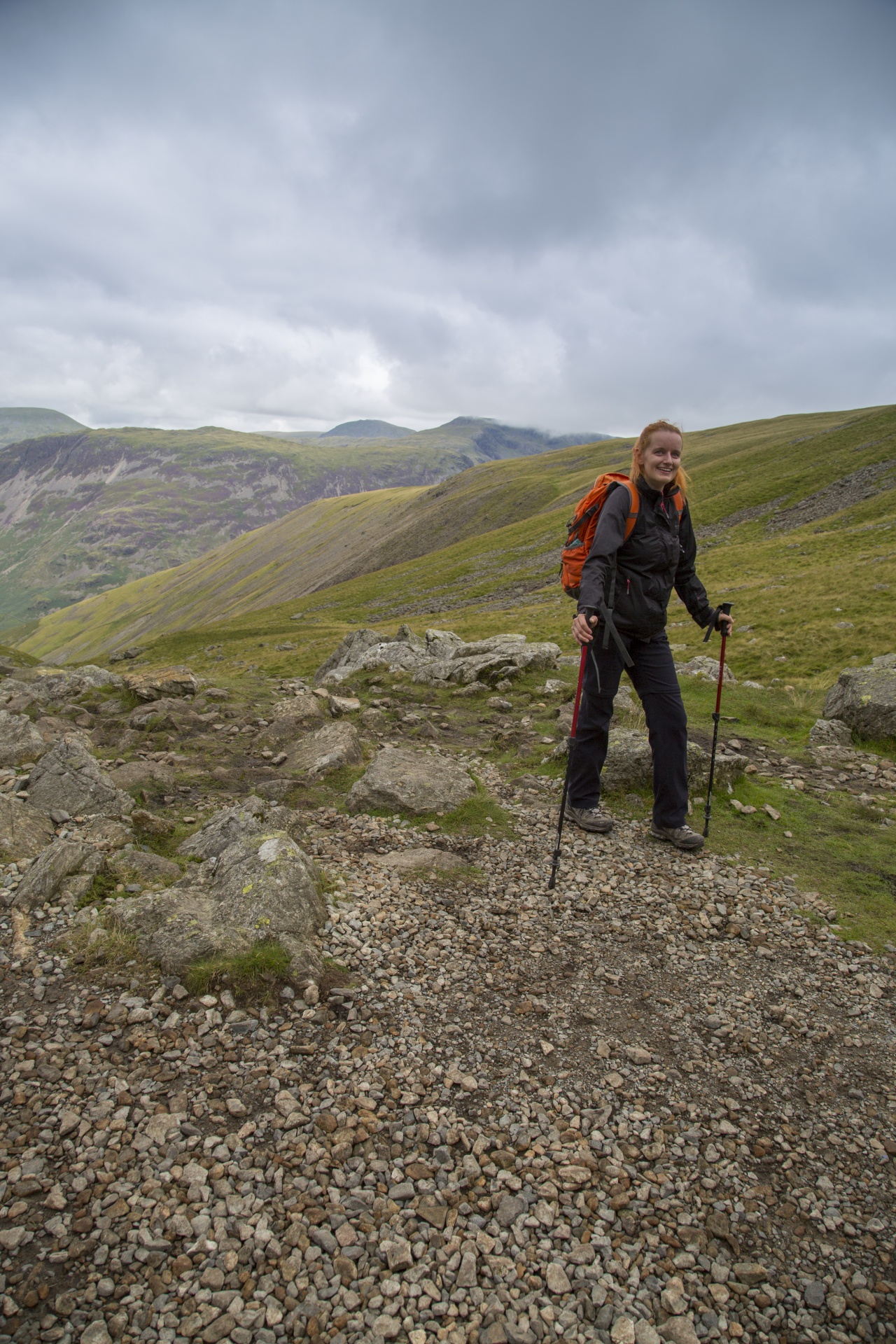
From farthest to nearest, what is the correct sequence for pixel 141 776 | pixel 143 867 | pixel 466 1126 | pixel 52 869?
pixel 141 776 < pixel 143 867 < pixel 52 869 < pixel 466 1126

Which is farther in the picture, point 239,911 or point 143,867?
point 143,867

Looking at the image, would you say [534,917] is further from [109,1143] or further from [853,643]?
[853,643]

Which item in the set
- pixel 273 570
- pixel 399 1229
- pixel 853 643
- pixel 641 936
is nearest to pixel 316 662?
pixel 853 643

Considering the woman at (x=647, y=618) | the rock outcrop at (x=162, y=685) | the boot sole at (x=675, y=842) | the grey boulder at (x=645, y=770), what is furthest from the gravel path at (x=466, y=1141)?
the rock outcrop at (x=162, y=685)

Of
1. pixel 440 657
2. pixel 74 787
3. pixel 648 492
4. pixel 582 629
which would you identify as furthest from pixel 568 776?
pixel 440 657

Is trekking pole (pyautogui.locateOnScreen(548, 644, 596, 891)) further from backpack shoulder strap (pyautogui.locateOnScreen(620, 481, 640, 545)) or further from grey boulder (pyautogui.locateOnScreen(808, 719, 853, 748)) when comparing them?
grey boulder (pyautogui.locateOnScreen(808, 719, 853, 748))

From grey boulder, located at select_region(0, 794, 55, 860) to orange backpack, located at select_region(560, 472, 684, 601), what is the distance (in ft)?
25.8

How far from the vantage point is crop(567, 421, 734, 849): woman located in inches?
331

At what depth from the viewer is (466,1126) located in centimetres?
493

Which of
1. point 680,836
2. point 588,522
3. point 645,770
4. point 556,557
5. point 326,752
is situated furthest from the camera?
point 556,557

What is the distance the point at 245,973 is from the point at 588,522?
7.06 meters

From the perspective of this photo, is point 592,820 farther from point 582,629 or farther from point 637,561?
point 637,561

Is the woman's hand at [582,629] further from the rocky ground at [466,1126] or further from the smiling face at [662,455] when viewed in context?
the rocky ground at [466,1126]

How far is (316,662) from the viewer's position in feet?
125
